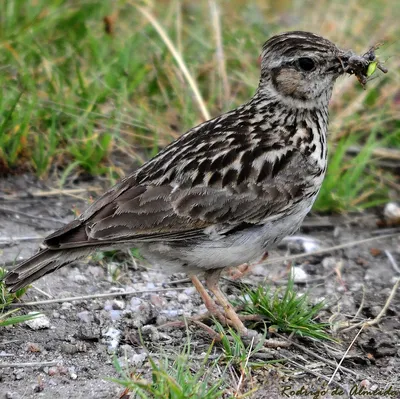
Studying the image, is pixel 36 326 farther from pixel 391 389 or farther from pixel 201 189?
pixel 391 389

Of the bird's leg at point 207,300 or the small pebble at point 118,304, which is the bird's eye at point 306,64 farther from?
the small pebble at point 118,304

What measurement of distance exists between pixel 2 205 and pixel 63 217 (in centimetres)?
46

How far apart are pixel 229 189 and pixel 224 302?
707 millimetres

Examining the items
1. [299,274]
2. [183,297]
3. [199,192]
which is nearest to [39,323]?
[183,297]

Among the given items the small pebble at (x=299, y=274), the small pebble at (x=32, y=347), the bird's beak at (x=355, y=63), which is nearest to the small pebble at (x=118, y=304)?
the small pebble at (x=32, y=347)

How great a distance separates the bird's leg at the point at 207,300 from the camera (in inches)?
209

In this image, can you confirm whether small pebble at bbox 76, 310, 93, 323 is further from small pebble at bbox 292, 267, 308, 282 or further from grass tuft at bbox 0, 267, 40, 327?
small pebble at bbox 292, 267, 308, 282

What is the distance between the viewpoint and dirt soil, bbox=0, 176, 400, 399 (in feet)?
15.4

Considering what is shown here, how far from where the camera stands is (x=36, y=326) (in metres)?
5.12

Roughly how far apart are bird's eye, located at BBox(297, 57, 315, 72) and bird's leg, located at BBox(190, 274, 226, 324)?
147 cm

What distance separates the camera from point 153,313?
541 cm

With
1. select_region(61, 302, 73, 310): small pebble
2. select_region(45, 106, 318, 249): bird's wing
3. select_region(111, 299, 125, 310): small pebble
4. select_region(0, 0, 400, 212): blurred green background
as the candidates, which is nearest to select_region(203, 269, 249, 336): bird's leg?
select_region(45, 106, 318, 249): bird's wing

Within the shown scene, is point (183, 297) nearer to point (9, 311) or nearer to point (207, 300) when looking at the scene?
point (207, 300)

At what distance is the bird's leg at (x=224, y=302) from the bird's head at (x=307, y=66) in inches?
47.2
